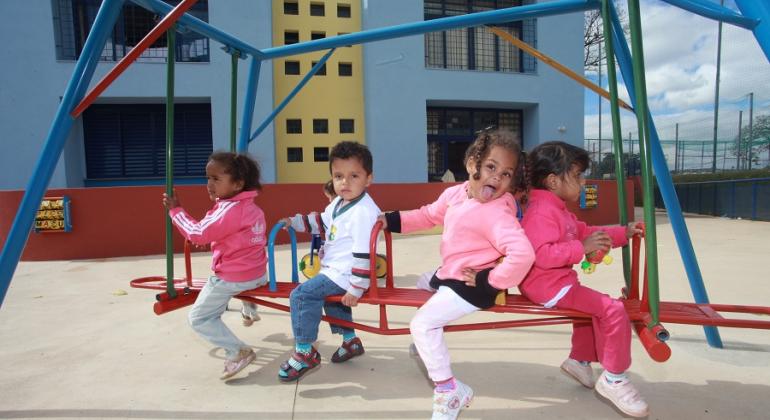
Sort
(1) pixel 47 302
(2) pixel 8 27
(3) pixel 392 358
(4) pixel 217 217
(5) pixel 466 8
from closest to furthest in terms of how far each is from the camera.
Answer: (4) pixel 217 217 < (3) pixel 392 358 < (1) pixel 47 302 < (2) pixel 8 27 < (5) pixel 466 8

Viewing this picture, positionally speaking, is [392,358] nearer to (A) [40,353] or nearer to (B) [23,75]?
(A) [40,353]

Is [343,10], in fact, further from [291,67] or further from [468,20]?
[468,20]

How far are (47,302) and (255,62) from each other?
2995 millimetres

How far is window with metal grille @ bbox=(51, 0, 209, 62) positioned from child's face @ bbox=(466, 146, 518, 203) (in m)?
12.0

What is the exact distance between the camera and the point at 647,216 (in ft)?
6.11

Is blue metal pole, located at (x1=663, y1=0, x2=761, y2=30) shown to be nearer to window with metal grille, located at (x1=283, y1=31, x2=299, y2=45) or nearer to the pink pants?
the pink pants

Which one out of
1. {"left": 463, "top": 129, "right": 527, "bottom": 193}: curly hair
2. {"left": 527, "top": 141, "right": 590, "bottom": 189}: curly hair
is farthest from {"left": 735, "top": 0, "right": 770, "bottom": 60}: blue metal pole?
{"left": 463, "top": 129, "right": 527, "bottom": 193}: curly hair

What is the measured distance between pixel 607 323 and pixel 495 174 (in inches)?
32.2

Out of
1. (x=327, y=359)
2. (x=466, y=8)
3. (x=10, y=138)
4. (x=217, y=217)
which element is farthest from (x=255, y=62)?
(x=466, y=8)

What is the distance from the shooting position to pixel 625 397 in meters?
2.00

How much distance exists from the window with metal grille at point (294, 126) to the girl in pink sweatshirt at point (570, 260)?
1166cm

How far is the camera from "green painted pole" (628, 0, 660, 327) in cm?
185

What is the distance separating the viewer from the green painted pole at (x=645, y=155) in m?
1.85

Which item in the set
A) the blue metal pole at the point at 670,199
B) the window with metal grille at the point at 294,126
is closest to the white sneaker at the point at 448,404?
the blue metal pole at the point at 670,199
